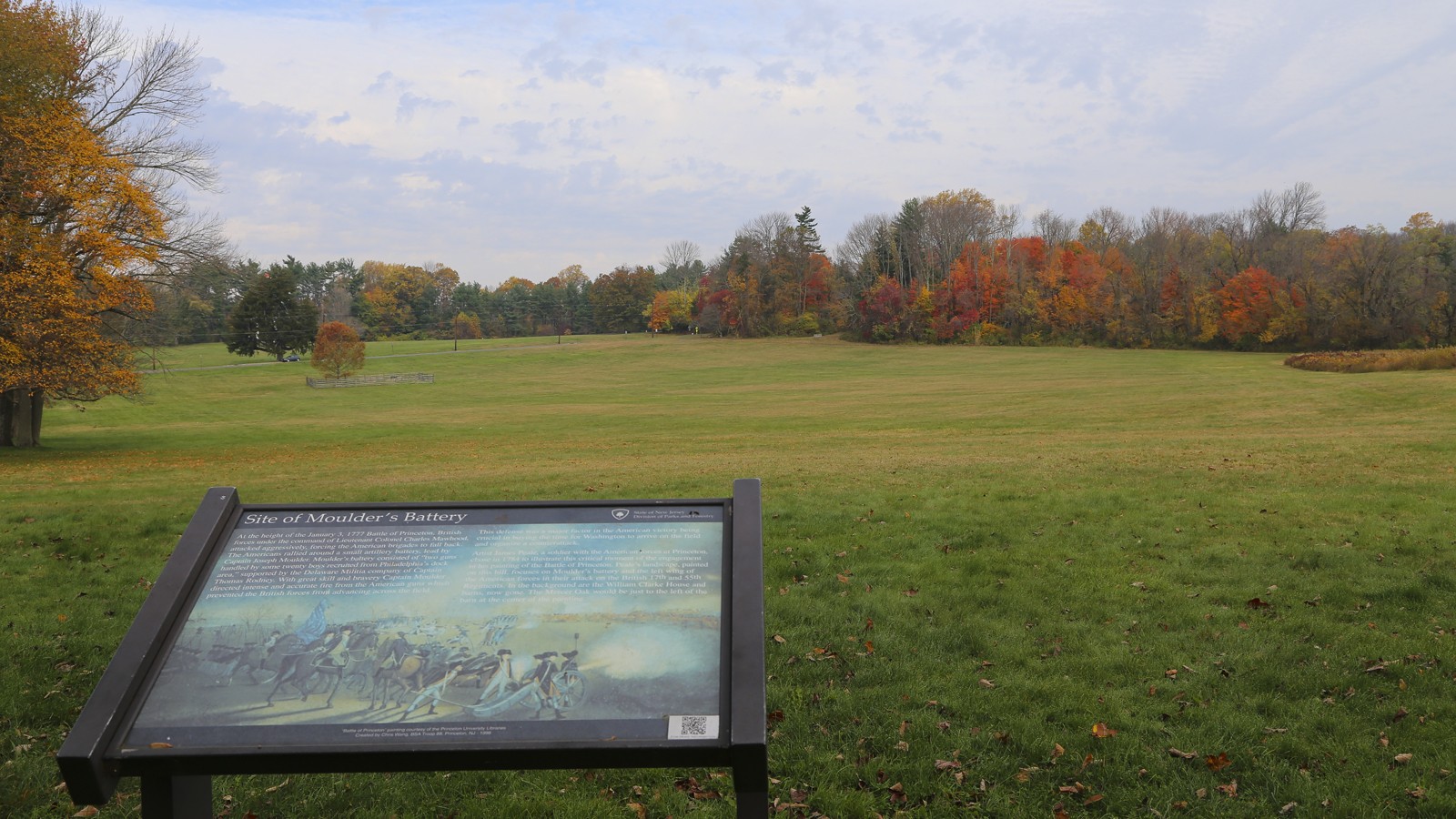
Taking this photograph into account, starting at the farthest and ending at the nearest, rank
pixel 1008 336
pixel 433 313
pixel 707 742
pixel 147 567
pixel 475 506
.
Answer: pixel 433 313
pixel 1008 336
pixel 147 567
pixel 475 506
pixel 707 742

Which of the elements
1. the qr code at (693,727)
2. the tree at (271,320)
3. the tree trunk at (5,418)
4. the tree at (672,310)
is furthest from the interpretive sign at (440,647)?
the tree at (672,310)

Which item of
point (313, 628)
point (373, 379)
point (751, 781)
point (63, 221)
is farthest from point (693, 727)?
point (373, 379)

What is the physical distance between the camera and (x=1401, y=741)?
5906 mm

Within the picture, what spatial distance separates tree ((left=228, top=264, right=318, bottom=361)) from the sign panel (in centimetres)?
9547

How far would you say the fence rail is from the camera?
73.4m

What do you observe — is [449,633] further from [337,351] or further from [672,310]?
[672,310]

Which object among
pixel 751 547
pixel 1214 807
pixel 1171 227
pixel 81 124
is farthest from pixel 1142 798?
pixel 1171 227

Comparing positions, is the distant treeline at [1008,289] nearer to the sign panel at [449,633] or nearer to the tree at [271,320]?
the tree at [271,320]

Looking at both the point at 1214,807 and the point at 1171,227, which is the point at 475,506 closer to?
the point at 1214,807

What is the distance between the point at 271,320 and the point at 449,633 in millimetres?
97582

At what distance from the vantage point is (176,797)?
179 inches

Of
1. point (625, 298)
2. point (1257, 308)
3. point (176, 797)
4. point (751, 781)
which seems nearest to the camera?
point (751, 781)

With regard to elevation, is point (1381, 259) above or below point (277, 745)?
above

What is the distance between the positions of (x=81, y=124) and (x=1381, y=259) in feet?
264
